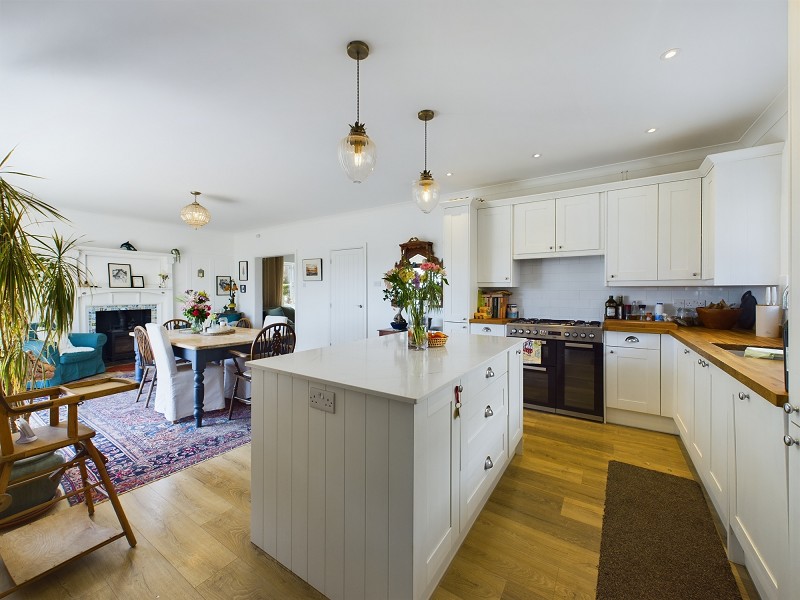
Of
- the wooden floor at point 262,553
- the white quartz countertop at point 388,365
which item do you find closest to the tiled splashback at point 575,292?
the wooden floor at point 262,553

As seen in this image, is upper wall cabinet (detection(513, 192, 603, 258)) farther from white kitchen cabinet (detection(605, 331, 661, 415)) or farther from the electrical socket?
the electrical socket

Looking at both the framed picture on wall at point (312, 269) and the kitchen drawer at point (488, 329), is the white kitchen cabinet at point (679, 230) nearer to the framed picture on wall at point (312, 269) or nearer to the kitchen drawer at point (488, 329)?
the kitchen drawer at point (488, 329)

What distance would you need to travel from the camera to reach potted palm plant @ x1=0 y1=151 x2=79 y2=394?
1703mm

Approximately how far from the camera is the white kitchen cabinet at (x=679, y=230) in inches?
121

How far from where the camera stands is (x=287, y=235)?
6895 mm

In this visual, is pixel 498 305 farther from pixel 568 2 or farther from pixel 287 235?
pixel 287 235

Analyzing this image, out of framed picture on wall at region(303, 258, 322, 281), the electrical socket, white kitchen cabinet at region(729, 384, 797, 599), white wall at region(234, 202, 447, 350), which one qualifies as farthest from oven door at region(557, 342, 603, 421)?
framed picture on wall at region(303, 258, 322, 281)

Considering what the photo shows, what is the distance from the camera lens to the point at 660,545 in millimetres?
1726

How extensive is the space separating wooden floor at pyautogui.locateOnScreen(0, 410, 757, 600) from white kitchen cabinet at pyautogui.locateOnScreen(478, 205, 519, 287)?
2078 millimetres

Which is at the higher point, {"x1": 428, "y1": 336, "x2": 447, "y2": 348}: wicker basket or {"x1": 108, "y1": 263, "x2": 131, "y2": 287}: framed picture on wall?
{"x1": 108, "y1": 263, "x2": 131, "y2": 287}: framed picture on wall

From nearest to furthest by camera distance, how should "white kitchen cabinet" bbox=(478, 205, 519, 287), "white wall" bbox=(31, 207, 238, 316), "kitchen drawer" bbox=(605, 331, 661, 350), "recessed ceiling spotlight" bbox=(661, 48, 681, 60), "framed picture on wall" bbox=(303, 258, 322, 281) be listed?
"recessed ceiling spotlight" bbox=(661, 48, 681, 60), "kitchen drawer" bbox=(605, 331, 661, 350), "white kitchen cabinet" bbox=(478, 205, 519, 287), "white wall" bbox=(31, 207, 238, 316), "framed picture on wall" bbox=(303, 258, 322, 281)

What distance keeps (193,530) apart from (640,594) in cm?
213

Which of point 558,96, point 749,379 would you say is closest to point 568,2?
point 558,96

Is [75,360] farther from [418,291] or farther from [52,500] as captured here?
[418,291]
